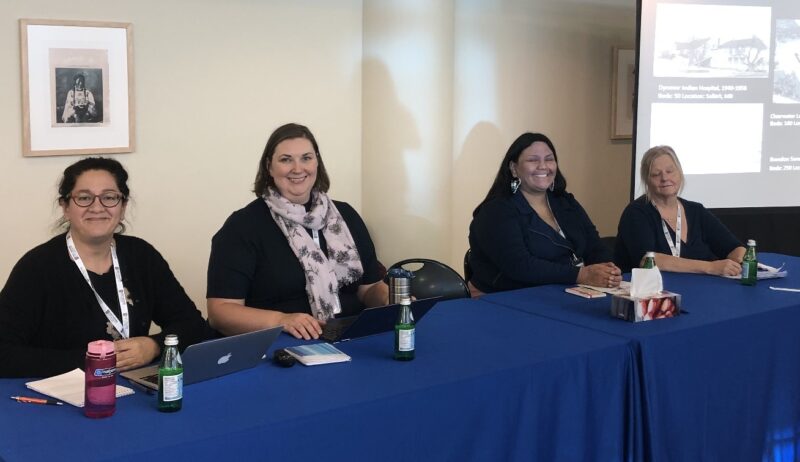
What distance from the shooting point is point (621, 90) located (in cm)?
599

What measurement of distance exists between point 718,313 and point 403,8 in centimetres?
268

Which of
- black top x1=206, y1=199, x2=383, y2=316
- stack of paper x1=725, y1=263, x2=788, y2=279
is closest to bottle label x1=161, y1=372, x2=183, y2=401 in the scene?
black top x1=206, y1=199, x2=383, y2=316

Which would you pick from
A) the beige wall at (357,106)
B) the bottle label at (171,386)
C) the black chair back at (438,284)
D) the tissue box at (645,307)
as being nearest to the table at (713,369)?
the tissue box at (645,307)

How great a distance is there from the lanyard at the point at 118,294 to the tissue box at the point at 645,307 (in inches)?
62.3

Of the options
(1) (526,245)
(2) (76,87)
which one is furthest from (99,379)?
(2) (76,87)

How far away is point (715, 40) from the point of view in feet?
17.4

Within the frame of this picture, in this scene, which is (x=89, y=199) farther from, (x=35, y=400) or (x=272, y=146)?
(x=272, y=146)

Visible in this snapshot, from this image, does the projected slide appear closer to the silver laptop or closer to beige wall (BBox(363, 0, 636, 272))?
beige wall (BBox(363, 0, 636, 272))

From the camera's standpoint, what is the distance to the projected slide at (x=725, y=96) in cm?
520

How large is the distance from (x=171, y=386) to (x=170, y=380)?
0.05 ft

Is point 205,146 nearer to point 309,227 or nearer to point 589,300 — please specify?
point 309,227

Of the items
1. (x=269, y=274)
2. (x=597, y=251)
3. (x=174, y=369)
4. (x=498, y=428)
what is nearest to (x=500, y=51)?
(x=597, y=251)

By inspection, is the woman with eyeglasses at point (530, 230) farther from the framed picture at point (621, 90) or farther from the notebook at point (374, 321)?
the framed picture at point (621, 90)

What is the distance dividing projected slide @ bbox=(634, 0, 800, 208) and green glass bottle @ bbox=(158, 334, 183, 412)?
3.82 meters
